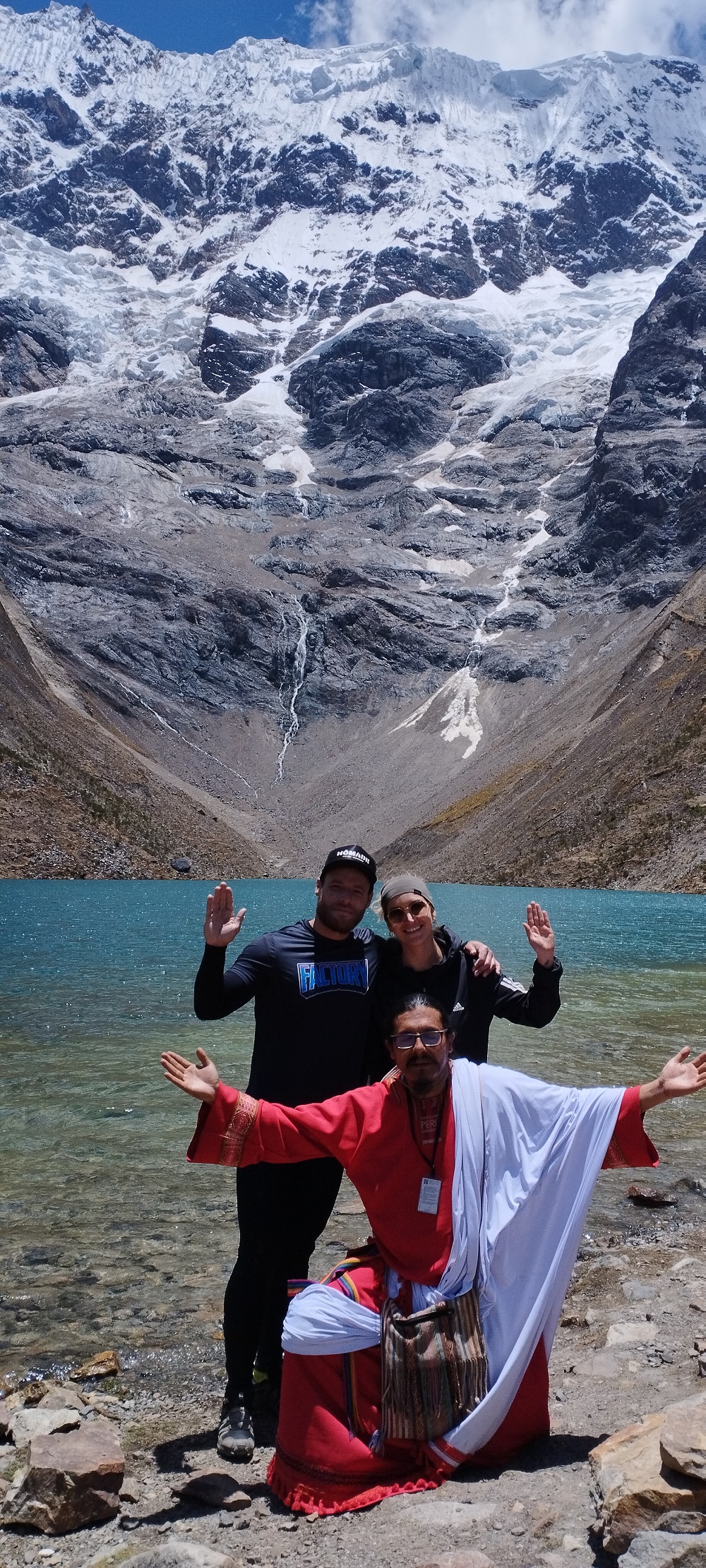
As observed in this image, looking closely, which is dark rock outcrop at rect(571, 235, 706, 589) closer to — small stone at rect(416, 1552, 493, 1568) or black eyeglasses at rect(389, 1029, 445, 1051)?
black eyeglasses at rect(389, 1029, 445, 1051)

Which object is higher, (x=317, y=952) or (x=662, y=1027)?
(x=317, y=952)

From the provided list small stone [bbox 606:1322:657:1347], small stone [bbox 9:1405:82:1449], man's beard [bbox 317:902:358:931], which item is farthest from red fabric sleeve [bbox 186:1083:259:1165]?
small stone [bbox 606:1322:657:1347]

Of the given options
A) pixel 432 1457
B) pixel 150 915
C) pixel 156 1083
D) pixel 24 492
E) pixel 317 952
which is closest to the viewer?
pixel 432 1457

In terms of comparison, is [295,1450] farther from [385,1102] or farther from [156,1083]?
[156,1083]

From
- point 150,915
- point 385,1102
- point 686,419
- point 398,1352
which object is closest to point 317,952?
point 385,1102

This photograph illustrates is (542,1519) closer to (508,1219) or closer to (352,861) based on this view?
(508,1219)

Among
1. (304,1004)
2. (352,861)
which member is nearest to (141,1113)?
(304,1004)

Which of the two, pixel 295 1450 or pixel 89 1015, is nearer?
pixel 295 1450
